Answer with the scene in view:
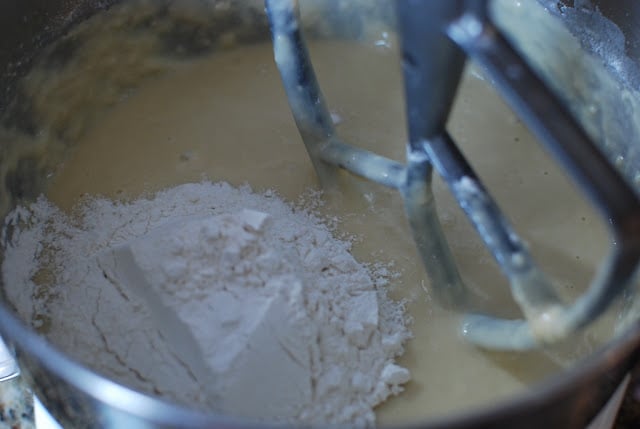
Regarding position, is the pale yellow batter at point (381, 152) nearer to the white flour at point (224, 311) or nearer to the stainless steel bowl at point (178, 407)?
the white flour at point (224, 311)

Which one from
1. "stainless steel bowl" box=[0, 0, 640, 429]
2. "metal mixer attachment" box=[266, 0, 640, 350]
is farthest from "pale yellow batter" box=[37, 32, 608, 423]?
"stainless steel bowl" box=[0, 0, 640, 429]

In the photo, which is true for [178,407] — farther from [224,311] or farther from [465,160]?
[465,160]

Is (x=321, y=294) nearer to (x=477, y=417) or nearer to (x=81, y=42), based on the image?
(x=477, y=417)

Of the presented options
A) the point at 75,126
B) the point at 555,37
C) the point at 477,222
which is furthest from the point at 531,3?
the point at 75,126

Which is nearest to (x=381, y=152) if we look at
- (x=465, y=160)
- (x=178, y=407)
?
(x=465, y=160)

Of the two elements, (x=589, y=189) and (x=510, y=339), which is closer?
(x=589, y=189)
